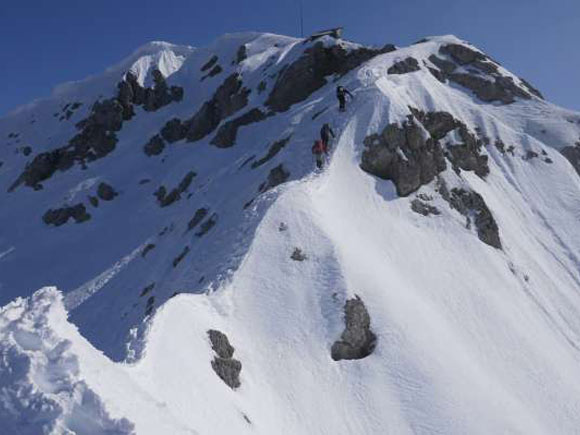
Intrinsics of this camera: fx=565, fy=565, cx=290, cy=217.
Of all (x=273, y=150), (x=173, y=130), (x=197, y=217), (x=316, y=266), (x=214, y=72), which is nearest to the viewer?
(x=316, y=266)

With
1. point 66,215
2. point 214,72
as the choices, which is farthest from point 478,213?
point 214,72

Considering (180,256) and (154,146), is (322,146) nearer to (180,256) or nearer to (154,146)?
(180,256)

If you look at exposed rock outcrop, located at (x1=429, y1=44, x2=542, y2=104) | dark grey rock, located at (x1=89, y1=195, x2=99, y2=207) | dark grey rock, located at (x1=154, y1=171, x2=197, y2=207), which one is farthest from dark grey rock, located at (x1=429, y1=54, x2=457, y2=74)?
dark grey rock, located at (x1=89, y1=195, x2=99, y2=207)

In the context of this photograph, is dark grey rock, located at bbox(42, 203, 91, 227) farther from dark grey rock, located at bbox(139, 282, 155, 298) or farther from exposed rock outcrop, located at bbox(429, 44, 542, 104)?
exposed rock outcrop, located at bbox(429, 44, 542, 104)

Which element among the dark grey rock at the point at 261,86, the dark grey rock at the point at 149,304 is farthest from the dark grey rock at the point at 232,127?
the dark grey rock at the point at 149,304

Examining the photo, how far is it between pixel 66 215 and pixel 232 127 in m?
19.2

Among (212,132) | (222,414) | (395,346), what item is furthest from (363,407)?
(212,132)

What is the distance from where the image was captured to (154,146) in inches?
2596

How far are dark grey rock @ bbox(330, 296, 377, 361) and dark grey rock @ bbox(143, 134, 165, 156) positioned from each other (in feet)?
155

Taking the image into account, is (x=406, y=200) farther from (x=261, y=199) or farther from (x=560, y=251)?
(x=560, y=251)

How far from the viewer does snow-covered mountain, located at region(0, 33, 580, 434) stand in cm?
1472

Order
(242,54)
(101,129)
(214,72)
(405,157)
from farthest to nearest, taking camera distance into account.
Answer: (214,72) → (242,54) → (101,129) → (405,157)

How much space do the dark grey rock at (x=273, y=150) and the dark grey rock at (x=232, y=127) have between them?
49.7ft

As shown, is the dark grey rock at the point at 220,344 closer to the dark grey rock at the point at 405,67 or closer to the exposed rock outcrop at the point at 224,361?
the exposed rock outcrop at the point at 224,361
